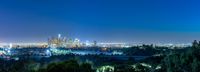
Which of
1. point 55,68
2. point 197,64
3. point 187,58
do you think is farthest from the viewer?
point 187,58

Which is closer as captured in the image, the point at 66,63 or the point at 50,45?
the point at 66,63

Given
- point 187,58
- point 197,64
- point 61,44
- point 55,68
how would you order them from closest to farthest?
point 55,68
point 197,64
point 187,58
point 61,44

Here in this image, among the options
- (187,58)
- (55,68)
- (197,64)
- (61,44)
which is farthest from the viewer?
(61,44)

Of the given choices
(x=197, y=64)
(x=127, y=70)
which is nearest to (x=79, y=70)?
(x=197, y=64)

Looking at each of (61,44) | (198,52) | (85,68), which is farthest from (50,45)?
(85,68)

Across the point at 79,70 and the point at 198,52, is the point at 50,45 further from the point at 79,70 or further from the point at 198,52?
the point at 79,70

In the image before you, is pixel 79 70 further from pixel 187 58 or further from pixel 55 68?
pixel 187 58

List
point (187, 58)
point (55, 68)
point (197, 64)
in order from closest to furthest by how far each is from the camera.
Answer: point (55, 68)
point (197, 64)
point (187, 58)

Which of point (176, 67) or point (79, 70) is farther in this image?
point (176, 67)
